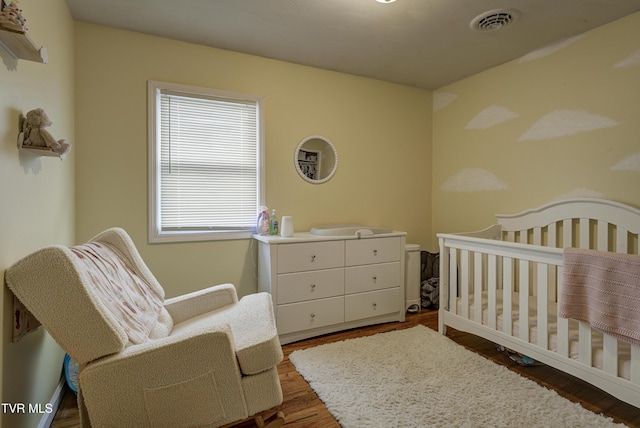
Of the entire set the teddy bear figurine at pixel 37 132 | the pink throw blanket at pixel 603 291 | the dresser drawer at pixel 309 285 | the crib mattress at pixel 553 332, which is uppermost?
the teddy bear figurine at pixel 37 132

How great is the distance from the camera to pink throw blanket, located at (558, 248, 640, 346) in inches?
56.8

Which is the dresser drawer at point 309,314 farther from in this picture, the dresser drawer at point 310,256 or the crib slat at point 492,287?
the crib slat at point 492,287

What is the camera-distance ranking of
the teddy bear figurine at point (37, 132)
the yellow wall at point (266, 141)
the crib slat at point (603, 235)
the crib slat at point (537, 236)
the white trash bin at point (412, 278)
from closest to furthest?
the teddy bear figurine at point (37, 132)
the crib slat at point (603, 235)
the yellow wall at point (266, 141)
the crib slat at point (537, 236)
the white trash bin at point (412, 278)

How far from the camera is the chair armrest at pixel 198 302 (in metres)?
1.84

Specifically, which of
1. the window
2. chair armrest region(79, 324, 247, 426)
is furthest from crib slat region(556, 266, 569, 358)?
the window

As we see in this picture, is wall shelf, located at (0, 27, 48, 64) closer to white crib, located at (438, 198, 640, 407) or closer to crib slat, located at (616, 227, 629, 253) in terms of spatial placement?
white crib, located at (438, 198, 640, 407)

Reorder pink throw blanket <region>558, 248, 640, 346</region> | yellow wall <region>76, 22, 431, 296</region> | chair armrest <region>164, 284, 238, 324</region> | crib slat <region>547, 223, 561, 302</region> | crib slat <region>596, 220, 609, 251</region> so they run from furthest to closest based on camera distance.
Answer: crib slat <region>547, 223, 561, 302</region> < yellow wall <region>76, 22, 431, 296</region> < crib slat <region>596, 220, 609, 251</region> < chair armrest <region>164, 284, 238, 324</region> < pink throw blanket <region>558, 248, 640, 346</region>

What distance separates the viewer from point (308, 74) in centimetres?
294

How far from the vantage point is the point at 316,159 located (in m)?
3.02

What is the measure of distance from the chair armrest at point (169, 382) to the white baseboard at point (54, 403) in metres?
0.60

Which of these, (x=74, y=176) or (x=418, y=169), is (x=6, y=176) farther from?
(x=418, y=169)

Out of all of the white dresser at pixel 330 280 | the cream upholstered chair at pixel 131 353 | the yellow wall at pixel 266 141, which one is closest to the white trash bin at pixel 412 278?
the white dresser at pixel 330 280

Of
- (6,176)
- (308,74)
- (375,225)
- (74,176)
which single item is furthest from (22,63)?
(375,225)

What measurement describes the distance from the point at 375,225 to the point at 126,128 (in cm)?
231
